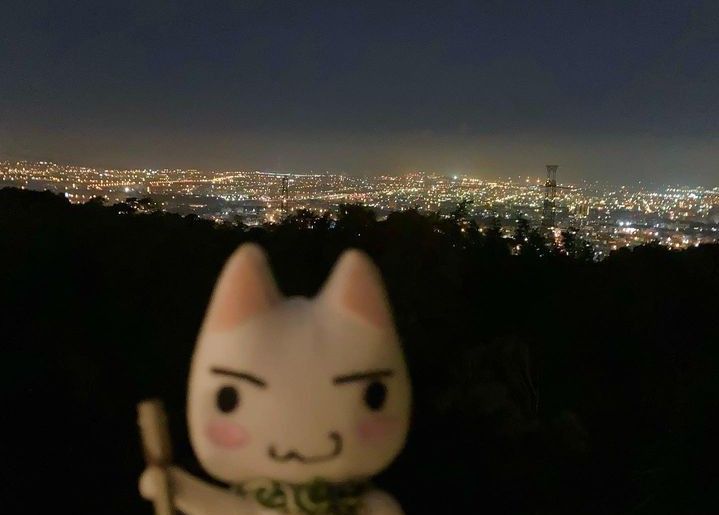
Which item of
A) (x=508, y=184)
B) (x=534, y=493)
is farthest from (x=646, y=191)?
(x=534, y=493)

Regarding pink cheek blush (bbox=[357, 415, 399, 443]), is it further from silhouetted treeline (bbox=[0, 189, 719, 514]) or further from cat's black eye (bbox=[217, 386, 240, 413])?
silhouetted treeline (bbox=[0, 189, 719, 514])

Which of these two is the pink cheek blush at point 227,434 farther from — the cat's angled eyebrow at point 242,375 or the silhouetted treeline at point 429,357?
the silhouetted treeline at point 429,357

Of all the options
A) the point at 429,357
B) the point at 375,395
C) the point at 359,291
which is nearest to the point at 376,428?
the point at 375,395

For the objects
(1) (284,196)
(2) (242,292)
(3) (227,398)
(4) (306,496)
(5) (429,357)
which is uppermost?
(1) (284,196)

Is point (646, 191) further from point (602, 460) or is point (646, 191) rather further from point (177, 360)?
point (177, 360)

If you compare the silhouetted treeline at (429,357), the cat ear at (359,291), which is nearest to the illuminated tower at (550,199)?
the silhouetted treeline at (429,357)

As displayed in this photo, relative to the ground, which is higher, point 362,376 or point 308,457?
point 362,376

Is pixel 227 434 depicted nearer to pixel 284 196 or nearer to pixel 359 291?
pixel 359 291
